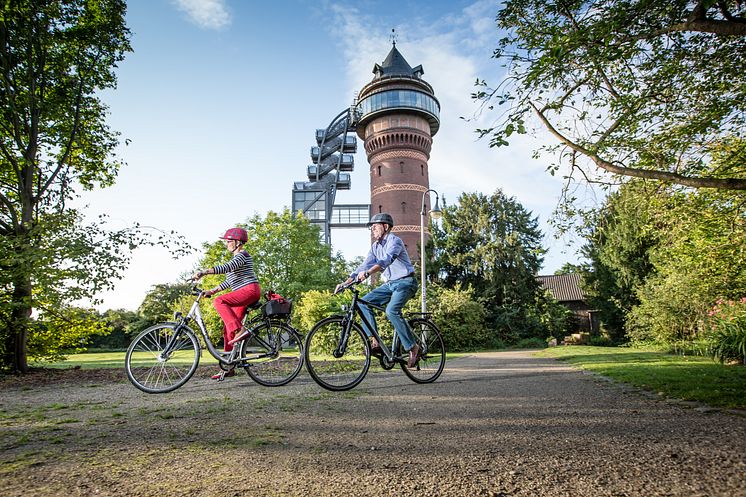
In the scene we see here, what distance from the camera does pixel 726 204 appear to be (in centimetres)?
976

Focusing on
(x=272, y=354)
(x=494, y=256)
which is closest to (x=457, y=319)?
(x=494, y=256)

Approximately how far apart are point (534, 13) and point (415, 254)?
35.6 m

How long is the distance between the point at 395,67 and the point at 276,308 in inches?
1879

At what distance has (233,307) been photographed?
595 centimetres

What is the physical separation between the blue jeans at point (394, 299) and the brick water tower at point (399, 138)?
3704 cm

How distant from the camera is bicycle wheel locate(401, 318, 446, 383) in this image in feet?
21.3

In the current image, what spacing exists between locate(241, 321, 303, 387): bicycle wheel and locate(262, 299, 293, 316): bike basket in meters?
0.20

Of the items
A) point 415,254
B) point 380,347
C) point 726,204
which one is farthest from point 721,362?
point 415,254

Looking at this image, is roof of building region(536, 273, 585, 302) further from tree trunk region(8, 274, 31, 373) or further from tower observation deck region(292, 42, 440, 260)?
tree trunk region(8, 274, 31, 373)

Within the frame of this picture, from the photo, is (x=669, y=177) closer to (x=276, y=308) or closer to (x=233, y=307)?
(x=276, y=308)

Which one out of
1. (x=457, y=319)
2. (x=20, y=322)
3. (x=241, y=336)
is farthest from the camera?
(x=457, y=319)

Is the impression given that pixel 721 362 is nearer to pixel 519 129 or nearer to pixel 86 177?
pixel 519 129

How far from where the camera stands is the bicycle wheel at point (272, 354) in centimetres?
593

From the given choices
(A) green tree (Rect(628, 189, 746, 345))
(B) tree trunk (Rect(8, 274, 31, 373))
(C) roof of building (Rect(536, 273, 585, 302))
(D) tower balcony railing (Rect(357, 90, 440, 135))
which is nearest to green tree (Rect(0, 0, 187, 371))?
(B) tree trunk (Rect(8, 274, 31, 373))
